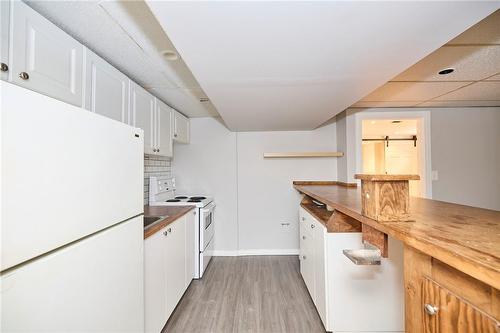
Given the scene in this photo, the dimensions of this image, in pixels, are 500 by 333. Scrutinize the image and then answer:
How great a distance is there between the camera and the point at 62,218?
32.0 inches

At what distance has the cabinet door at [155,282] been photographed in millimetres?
1567

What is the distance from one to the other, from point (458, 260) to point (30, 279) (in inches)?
47.4

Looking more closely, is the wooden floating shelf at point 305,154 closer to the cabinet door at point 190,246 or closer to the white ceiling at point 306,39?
the cabinet door at point 190,246

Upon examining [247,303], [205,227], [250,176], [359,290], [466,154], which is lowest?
[247,303]

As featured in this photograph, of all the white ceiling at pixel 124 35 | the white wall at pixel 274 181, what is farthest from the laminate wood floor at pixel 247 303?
the white ceiling at pixel 124 35

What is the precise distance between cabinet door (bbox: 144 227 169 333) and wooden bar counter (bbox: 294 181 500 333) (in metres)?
1.38

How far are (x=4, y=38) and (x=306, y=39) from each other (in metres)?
1.34

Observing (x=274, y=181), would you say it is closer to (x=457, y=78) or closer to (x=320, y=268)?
(x=320, y=268)

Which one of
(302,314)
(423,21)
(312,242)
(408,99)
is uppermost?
(408,99)

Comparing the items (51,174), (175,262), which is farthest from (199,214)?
(51,174)

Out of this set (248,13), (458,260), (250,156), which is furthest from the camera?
(250,156)

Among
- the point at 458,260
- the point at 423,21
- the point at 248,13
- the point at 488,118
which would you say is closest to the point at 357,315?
the point at 458,260

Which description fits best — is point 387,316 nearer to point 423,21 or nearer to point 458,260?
point 458,260

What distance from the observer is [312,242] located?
2162mm
